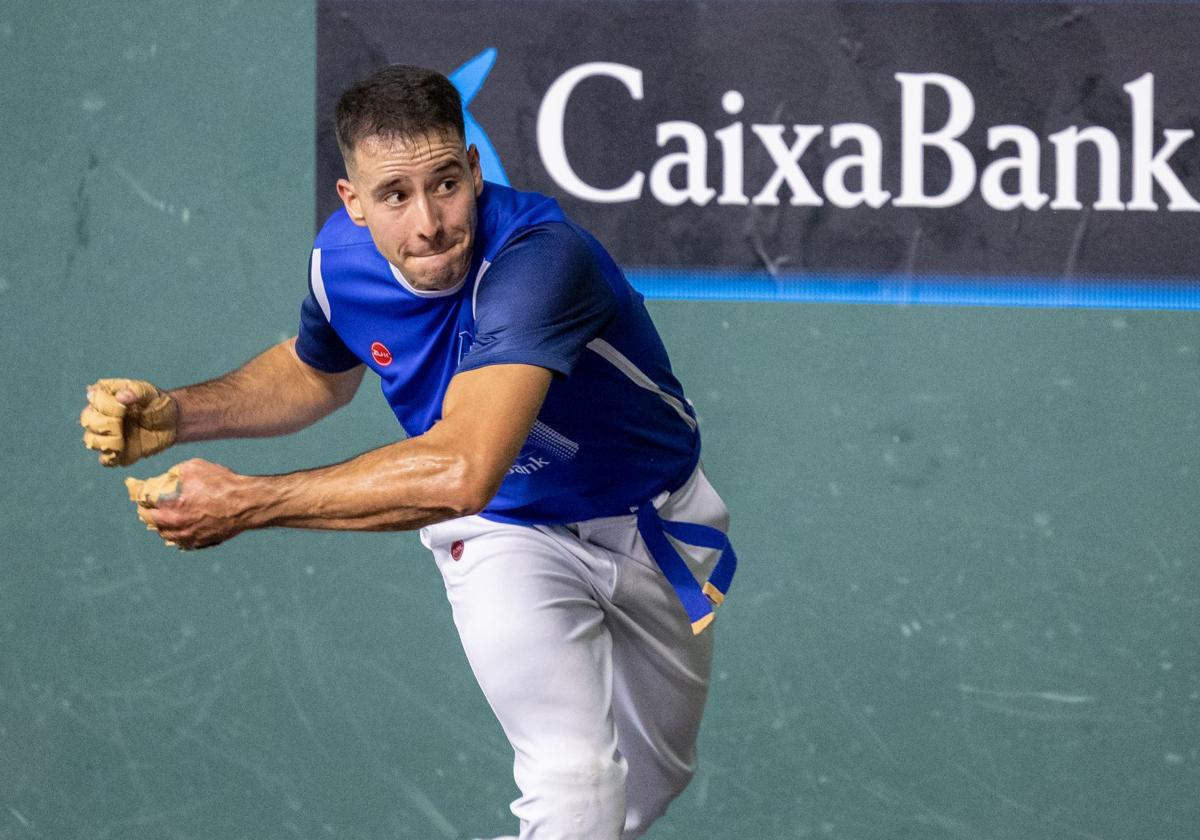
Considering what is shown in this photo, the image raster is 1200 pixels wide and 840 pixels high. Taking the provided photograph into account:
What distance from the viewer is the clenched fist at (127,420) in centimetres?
206

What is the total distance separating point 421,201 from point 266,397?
0.55m

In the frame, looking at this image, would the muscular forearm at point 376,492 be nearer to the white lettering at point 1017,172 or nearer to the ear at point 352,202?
the ear at point 352,202

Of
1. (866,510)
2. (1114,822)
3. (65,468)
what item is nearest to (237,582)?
(65,468)

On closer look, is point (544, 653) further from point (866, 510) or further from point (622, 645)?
point (866, 510)

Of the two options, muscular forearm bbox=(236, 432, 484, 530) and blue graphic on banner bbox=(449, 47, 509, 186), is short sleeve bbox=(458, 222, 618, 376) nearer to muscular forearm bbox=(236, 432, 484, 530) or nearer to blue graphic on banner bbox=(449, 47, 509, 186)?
muscular forearm bbox=(236, 432, 484, 530)

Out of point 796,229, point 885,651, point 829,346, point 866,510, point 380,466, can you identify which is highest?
point 380,466

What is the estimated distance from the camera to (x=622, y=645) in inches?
92.9

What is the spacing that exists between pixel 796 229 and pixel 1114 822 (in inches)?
46.0

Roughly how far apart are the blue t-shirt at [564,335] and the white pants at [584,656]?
0.20 feet

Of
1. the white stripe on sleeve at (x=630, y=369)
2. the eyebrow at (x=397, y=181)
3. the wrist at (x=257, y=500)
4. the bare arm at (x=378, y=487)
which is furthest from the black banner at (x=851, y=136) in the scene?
the wrist at (x=257, y=500)

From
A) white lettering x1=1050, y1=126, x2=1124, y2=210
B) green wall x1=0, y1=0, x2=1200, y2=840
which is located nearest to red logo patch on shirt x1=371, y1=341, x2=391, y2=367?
green wall x1=0, y1=0, x2=1200, y2=840

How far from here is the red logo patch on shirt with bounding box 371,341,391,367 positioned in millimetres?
2202

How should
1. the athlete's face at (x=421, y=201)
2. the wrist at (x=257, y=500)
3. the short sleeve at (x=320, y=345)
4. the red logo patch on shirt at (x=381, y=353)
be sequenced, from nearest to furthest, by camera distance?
1. the wrist at (x=257, y=500)
2. the athlete's face at (x=421, y=201)
3. the red logo patch on shirt at (x=381, y=353)
4. the short sleeve at (x=320, y=345)

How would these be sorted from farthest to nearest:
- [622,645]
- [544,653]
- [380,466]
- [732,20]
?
[732,20] → [622,645] → [544,653] → [380,466]
